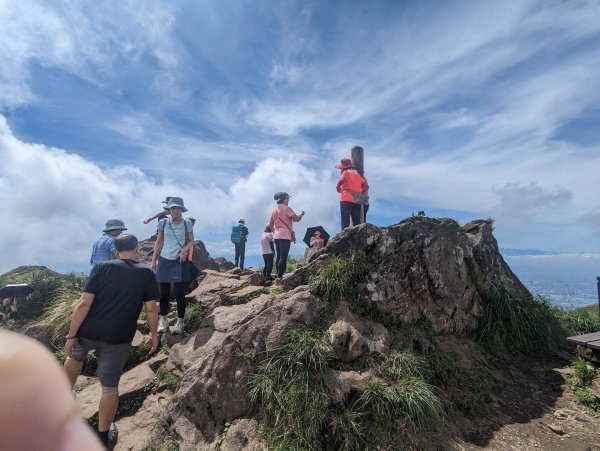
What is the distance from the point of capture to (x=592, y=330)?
27.8 feet

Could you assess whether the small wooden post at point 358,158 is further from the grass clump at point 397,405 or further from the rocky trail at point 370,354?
the grass clump at point 397,405

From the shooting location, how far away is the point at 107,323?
14.9ft

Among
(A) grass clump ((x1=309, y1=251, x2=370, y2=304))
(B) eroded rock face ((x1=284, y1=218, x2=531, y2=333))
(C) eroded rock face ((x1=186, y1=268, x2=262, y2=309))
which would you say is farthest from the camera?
(C) eroded rock face ((x1=186, y1=268, x2=262, y2=309))

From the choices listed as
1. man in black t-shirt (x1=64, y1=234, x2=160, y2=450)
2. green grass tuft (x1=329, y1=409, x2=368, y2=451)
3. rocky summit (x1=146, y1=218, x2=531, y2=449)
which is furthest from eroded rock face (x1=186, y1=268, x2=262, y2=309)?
green grass tuft (x1=329, y1=409, x2=368, y2=451)

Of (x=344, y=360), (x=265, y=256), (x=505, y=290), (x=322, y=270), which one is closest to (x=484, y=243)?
(x=505, y=290)

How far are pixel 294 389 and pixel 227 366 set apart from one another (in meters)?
1.24

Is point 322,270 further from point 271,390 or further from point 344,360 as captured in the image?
point 271,390

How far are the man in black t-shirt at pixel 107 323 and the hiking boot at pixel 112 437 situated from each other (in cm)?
27

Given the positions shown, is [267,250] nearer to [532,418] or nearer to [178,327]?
[178,327]

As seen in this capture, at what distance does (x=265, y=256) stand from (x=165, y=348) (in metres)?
4.52

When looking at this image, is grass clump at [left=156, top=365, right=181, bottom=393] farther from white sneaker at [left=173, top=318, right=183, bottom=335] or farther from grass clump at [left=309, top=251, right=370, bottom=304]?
grass clump at [left=309, top=251, right=370, bottom=304]

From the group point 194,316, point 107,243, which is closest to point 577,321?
point 194,316

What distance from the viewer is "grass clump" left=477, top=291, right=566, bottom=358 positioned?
23.4ft

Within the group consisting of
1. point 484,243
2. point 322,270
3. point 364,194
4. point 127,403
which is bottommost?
point 127,403
